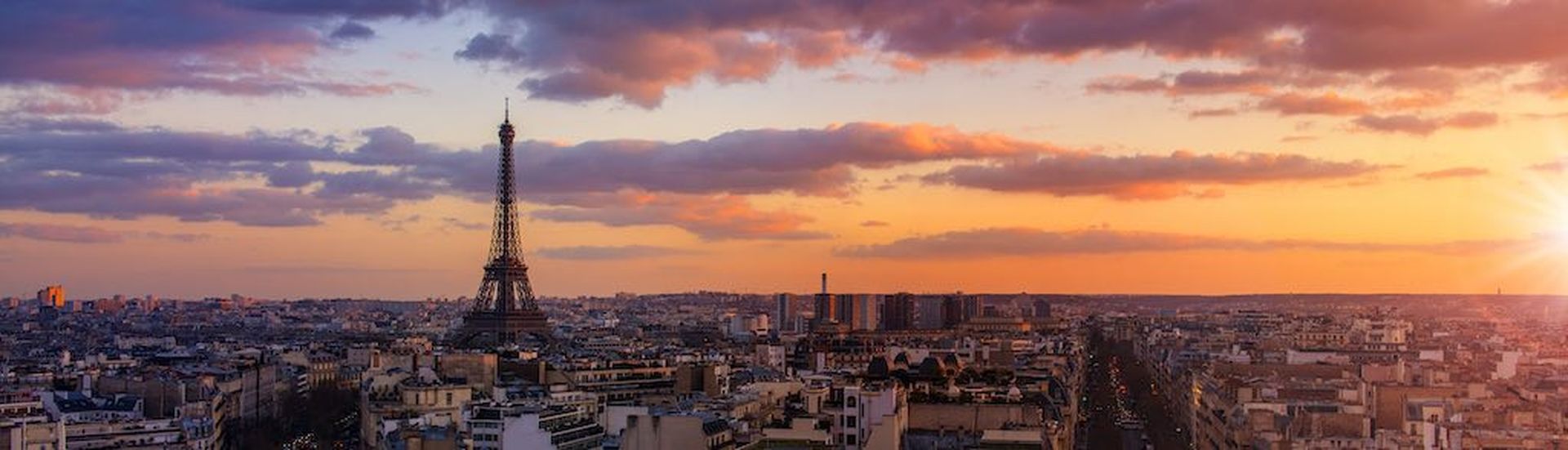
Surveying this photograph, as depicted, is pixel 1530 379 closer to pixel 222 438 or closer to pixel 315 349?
pixel 222 438

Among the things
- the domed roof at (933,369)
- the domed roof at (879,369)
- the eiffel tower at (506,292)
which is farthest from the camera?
the eiffel tower at (506,292)

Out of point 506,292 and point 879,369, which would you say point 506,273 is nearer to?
point 506,292

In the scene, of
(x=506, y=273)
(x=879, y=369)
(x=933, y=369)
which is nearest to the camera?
(x=933, y=369)

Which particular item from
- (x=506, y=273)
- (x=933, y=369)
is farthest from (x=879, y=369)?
(x=506, y=273)

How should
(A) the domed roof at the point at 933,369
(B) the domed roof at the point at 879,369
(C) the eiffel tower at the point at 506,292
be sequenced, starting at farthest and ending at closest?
(C) the eiffel tower at the point at 506,292 < (B) the domed roof at the point at 879,369 < (A) the domed roof at the point at 933,369

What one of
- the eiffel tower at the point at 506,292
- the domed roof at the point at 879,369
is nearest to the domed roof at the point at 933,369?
the domed roof at the point at 879,369

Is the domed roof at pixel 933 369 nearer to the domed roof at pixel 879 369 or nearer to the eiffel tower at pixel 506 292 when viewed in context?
the domed roof at pixel 879 369

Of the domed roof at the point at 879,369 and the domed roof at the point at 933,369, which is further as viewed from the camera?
the domed roof at the point at 879,369

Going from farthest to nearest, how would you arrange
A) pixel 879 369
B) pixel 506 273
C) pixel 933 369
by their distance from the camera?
pixel 506 273 → pixel 879 369 → pixel 933 369

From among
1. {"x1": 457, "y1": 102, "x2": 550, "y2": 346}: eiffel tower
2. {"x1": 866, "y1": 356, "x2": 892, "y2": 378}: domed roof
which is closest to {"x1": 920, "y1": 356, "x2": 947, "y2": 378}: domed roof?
{"x1": 866, "y1": 356, "x2": 892, "y2": 378}: domed roof

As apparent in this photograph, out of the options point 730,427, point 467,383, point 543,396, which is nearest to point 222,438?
point 467,383

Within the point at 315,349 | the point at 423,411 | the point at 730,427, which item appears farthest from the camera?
the point at 315,349
